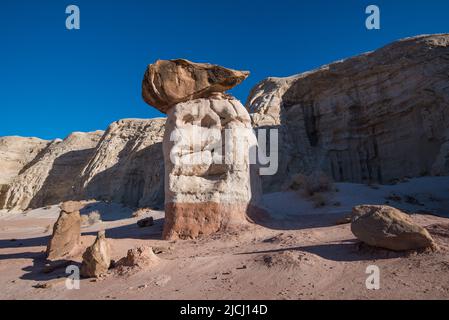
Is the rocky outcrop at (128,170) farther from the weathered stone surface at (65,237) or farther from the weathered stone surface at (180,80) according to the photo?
the weathered stone surface at (65,237)

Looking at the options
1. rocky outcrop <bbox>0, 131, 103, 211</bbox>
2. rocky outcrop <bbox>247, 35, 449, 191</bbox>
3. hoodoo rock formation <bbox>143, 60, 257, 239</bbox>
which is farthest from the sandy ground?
rocky outcrop <bbox>0, 131, 103, 211</bbox>

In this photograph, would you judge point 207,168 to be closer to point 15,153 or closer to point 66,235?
point 66,235

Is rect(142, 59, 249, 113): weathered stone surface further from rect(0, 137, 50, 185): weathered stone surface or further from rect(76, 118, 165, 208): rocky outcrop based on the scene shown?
rect(0, 137, 50, 185): weathered stone surface

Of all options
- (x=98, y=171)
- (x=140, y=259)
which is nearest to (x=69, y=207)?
(x=140, y=259)

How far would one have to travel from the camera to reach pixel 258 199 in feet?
24.8

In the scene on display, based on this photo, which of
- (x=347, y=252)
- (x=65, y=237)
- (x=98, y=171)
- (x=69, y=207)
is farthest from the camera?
(x=98, y=171)

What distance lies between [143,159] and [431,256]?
25394 mm

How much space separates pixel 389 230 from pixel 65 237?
5.36m

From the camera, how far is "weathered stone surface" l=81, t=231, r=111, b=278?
14.4 ft

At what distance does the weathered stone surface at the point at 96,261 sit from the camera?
4.39m

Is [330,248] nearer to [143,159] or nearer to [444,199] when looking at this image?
[444,199]

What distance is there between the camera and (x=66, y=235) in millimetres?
6031

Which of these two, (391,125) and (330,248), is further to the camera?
(391,125)
